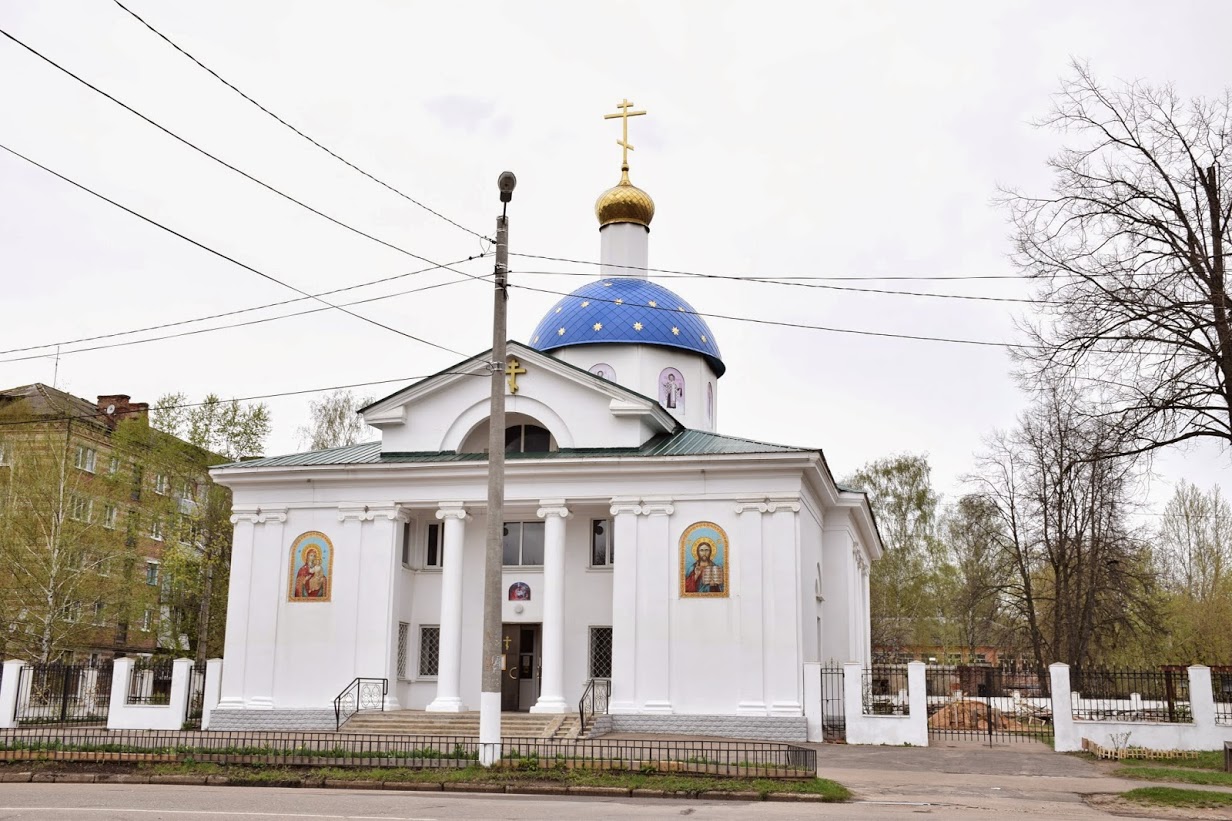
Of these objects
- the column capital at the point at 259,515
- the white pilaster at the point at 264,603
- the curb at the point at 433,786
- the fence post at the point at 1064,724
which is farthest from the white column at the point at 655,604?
the curb at the point at 433,786

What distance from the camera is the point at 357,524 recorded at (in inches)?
1057

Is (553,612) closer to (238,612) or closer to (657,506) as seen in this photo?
(657,506)

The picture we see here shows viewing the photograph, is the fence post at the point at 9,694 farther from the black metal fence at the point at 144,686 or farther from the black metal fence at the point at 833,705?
the black metal fence at the point at 833,705

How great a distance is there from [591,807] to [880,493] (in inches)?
1778

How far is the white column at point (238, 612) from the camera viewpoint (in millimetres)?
26672

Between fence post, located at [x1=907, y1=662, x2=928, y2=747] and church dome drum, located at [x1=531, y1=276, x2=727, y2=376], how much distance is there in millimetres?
11765

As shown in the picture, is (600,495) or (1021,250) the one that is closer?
(1021,250)

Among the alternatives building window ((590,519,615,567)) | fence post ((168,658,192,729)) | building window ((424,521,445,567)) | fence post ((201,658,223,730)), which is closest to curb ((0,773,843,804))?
fence post ((168,658,192,729))

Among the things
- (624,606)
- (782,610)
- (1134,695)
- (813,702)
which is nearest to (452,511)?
(624,606)

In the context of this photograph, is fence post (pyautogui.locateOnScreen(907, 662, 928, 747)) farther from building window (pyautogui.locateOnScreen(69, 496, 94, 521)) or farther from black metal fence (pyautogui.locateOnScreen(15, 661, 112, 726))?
building window (pyautogui.locateOnScreen(69, 496, 94, 521))

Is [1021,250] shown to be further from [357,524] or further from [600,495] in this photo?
[357,524]

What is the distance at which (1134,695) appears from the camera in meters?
31.9

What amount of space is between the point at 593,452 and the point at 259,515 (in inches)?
314

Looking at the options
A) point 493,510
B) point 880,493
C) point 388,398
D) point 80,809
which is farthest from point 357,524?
point 880,493
